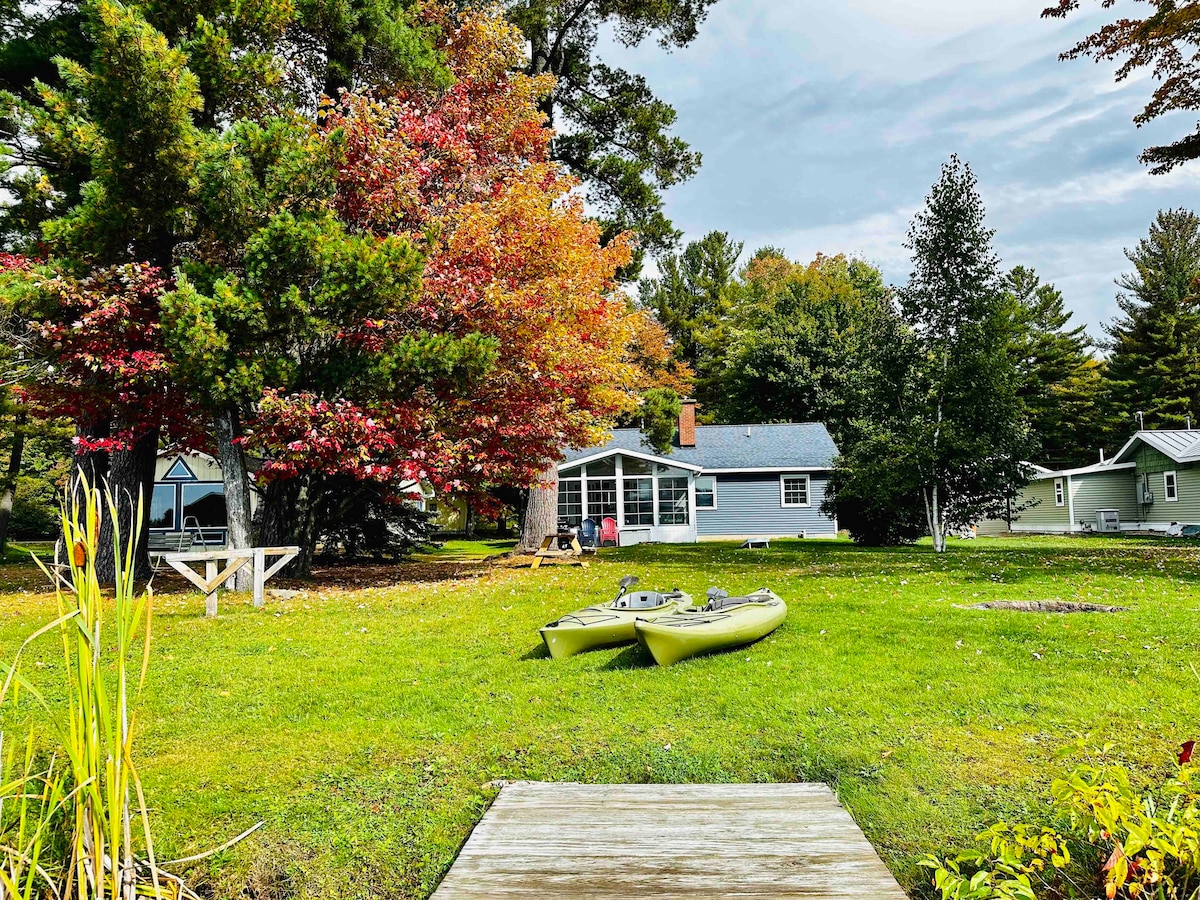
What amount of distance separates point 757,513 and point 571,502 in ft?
23.4

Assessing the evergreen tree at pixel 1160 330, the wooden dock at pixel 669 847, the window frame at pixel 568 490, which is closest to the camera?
the wooden dock at pixel 669 847

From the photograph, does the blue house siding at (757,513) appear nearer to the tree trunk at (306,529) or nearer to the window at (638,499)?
the window at (638,499)

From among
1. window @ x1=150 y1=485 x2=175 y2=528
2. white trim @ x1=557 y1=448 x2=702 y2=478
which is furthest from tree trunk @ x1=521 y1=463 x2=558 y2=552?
window @ x1=150 y1=485 x2=175 y2=528

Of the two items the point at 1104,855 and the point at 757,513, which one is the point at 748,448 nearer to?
the point at 757,513

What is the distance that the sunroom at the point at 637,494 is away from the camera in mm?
27109

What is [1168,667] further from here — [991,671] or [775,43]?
[775,43]

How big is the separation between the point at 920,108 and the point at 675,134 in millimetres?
7167

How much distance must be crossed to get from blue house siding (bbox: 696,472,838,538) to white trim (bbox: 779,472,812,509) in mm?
37

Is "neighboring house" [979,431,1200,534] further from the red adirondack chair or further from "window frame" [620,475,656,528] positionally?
the red adirondack chair

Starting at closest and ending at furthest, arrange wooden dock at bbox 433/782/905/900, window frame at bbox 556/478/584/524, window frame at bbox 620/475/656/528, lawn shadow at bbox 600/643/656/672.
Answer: wooden dock at bbox 433/782/905/900
lawn shadow at bbox 600/643/656/672
window frame at bbox 620/475/656/528
window frame at bbox 556/478/584/524

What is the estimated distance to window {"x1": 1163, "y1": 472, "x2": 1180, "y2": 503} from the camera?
28.8 meters

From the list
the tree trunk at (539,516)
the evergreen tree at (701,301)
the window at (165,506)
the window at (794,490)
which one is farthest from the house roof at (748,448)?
the window at (165,506)

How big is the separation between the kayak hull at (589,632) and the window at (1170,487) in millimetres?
29427

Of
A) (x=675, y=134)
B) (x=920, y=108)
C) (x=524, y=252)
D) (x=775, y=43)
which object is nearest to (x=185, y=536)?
(x=524, y=252)
